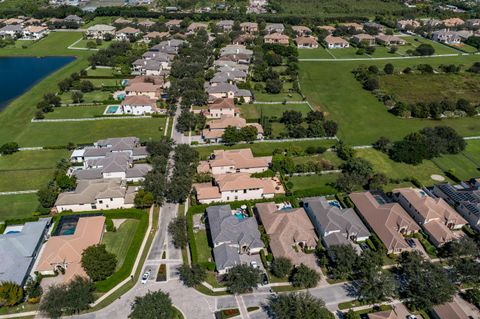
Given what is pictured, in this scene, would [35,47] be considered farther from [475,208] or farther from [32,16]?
[475,208]

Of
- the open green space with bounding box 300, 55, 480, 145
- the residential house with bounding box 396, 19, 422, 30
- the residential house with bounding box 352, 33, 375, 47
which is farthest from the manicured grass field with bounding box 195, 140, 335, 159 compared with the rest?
the residential house with bounding box 396, 19, 422, 30

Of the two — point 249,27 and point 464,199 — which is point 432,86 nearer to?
point 464,199

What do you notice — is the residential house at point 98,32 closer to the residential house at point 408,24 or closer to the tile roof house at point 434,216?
the residential house at point 408,24

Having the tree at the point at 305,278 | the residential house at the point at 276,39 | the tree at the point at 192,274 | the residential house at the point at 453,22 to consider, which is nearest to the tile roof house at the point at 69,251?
the tree at the point at 192,274

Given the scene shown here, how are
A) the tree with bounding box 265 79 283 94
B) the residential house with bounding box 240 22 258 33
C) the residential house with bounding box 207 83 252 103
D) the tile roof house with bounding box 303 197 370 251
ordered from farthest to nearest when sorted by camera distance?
the residential house with bounding box 240 22 258 33
the tree with bounding box 265 79 283 94
the residential house with bounding box 207 83 252 103
the tile roof house with bounding box 303 197 370 251

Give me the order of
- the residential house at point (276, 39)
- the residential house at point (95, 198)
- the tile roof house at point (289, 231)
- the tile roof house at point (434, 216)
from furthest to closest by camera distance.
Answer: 1. the residential house at point (276, 39)
2. the residential house at point (95, 198)
3. the tile roof house at point (434, 216)
4. the tile roof house at point (289, 231)

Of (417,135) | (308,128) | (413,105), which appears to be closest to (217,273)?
(308,128)

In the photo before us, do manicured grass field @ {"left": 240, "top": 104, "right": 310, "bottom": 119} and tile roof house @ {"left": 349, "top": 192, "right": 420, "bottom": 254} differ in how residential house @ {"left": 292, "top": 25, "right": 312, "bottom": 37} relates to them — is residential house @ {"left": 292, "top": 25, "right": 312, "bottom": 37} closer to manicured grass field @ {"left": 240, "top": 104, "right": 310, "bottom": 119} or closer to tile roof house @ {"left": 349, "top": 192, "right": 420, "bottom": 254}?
manicured grass field @ {"left": 240, "top": 104, "right": 310, "bottom": 119}
